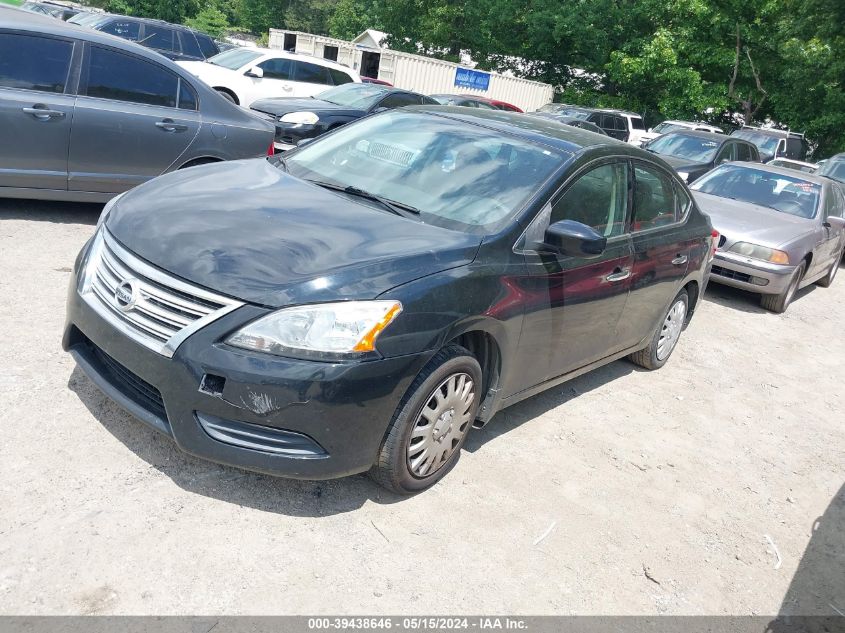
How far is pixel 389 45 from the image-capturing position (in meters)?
40.9

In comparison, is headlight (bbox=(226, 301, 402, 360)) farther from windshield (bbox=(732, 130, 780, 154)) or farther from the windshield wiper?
windshield (bbox=(732, 130, 780, 154))

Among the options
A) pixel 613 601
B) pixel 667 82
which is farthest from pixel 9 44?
pixel 667 82

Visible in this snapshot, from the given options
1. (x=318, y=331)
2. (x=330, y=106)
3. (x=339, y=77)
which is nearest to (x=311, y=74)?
(x=339, y=77)

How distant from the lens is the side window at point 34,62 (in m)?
5.91

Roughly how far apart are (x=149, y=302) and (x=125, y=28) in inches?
662

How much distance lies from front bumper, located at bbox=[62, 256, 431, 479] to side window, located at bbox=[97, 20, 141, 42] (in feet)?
54.0

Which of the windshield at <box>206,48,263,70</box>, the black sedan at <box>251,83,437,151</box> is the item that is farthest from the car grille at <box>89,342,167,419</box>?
the windshield at <box>206,48,263,70</box>

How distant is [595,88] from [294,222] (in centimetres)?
3659

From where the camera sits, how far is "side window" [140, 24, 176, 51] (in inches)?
700

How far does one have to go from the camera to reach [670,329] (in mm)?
5953

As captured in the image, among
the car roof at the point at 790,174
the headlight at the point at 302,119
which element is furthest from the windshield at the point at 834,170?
the headlight at the point at 302,119

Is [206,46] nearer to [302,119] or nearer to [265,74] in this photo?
[265,74]

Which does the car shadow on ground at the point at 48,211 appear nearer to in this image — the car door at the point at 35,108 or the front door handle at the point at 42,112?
the car door at the point at 35,108

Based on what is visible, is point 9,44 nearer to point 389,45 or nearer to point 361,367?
point 361,367
